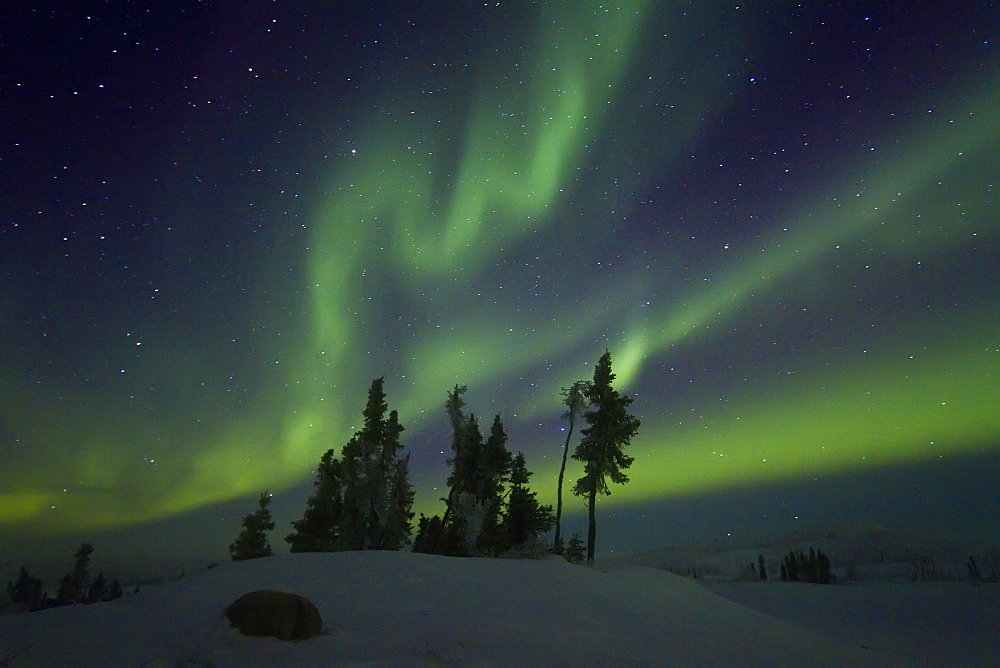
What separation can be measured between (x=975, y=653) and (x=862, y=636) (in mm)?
3322

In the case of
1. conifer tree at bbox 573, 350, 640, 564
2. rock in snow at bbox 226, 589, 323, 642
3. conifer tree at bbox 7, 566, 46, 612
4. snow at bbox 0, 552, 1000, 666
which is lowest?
conifer tree at bbox 7, 566, 46, 612

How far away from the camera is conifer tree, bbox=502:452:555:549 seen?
2883 centimetres

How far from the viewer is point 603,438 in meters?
32.6

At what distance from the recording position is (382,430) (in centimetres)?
3506

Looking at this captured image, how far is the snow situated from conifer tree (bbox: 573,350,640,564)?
14719mm

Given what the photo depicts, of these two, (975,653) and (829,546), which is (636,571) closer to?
(975,653)

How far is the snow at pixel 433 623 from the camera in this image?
8.05m

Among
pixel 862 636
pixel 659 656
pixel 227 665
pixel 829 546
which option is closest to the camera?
→ pixel 227 665

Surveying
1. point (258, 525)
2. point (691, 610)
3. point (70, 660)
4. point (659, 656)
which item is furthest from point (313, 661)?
point (258, 525)

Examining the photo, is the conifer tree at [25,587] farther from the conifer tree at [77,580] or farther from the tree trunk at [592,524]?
the tree trunk at [592,524]

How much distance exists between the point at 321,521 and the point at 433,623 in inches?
1082

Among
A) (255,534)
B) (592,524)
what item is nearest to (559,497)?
(592,524)

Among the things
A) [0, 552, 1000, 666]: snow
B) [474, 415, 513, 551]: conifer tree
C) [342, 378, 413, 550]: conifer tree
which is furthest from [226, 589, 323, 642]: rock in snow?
[342, 378, 413, 550]: conifer tree

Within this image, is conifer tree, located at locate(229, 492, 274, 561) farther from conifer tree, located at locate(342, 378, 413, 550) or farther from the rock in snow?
the rock in snow
